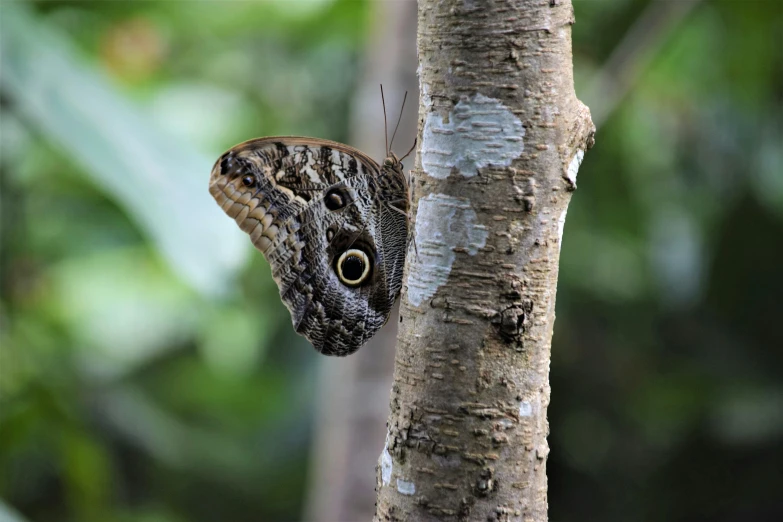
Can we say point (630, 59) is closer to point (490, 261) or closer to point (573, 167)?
point (573, 167)

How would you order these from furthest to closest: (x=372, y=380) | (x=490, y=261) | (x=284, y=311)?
(x=284, y=311) < (x=372, y=380) < (x=490, y=261)

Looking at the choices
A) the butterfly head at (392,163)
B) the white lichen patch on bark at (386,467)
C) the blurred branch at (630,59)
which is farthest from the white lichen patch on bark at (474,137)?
the blurred branch at (630,59)

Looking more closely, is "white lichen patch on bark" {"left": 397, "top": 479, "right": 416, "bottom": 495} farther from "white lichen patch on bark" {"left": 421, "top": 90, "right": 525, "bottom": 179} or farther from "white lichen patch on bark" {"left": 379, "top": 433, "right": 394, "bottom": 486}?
"white lichen patch on bark" {"left": 421, "top": 90, "right": 525, "bottom": 179}

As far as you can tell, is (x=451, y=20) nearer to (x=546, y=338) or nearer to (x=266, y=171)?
(x=546, y=338)

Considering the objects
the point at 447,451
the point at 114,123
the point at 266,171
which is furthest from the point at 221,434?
the point at 447,451

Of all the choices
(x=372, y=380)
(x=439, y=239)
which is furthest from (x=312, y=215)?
(x=372, y=380)

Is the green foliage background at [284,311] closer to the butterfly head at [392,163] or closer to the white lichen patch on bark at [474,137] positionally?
the butterfly head at [392,163]

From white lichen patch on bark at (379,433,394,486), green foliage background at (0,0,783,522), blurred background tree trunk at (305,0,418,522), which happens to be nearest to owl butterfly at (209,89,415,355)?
white lichen patch on bark at (379,433,394,486)

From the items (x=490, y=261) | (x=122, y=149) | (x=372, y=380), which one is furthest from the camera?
(x=372, y=380)
